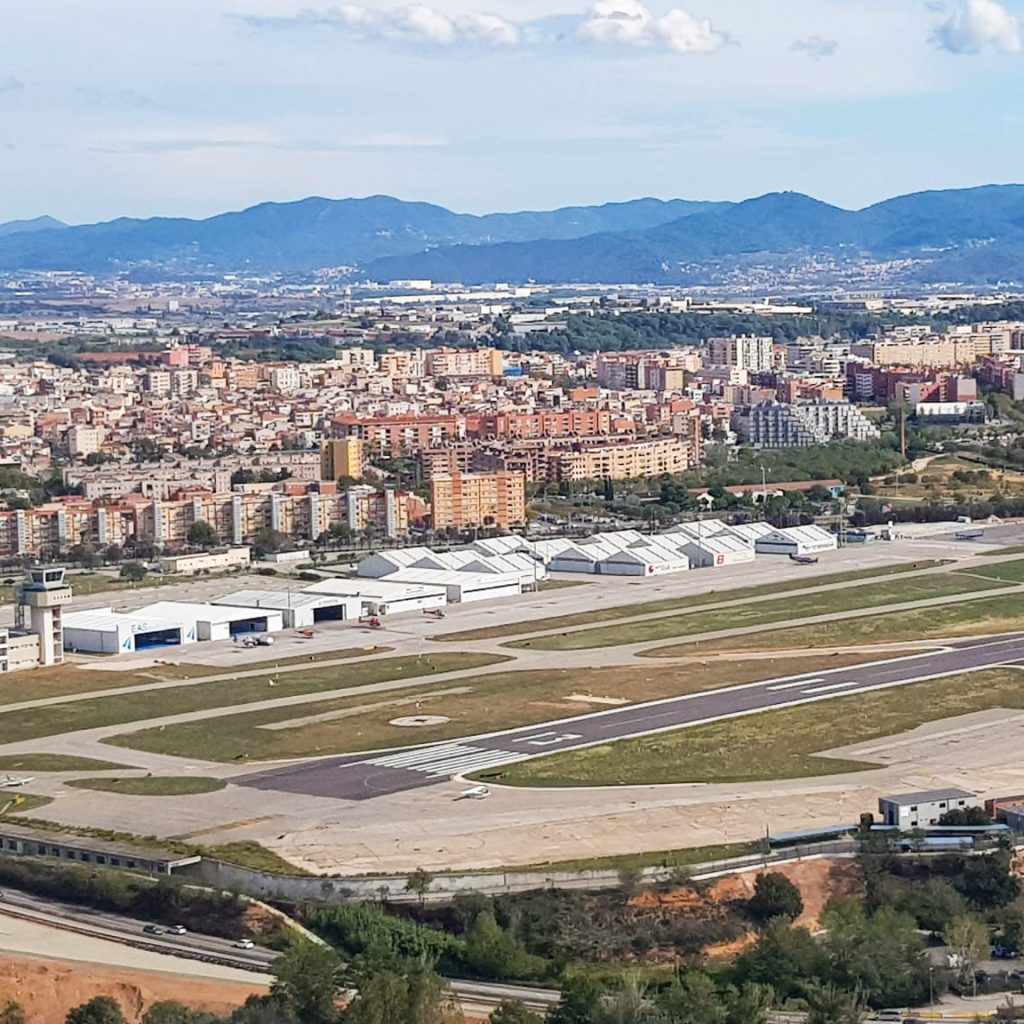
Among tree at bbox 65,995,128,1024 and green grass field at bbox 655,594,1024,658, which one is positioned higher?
tree at bbox 65,995,128,1024

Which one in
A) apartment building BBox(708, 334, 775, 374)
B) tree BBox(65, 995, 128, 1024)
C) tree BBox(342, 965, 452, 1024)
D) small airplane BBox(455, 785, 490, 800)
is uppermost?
apartment building BBox(708, 334, 775, 374)

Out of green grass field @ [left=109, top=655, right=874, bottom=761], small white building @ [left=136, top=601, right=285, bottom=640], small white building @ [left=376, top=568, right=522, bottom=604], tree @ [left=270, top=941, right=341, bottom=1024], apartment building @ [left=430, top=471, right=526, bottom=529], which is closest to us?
tree @ [left=270, top=941, right=341, bottom=1024]

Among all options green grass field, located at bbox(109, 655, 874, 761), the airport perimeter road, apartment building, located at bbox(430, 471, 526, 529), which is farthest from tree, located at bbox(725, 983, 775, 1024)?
apartment building, located at bbox(430, 471, 526, 529)

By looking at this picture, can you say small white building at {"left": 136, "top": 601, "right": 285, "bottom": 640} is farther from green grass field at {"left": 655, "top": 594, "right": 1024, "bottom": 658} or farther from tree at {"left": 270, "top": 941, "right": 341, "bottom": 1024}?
tree at {"left": 270, "top": 941, "right": 341, "bottom": 1024}

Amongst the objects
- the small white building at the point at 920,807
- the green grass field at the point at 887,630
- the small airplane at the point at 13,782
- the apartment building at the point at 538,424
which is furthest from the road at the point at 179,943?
the apartment building at the point at 538,424

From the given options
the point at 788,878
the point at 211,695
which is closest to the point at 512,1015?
the point at 788,878

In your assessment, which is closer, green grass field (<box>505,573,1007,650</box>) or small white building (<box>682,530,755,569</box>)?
green grass field (<box>505,573,1007,650</box>)

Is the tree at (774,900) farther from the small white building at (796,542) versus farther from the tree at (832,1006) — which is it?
the small white building at (796,542)

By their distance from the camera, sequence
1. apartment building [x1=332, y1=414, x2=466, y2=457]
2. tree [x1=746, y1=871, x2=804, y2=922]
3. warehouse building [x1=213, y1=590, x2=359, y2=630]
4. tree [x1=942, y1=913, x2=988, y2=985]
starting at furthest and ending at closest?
apartment building [x1=332, y1=414, x2=466, y2=457], warehouse building [x1=213, y1=590, x2=359, y2=630], tree [x1=746, y1=871, x2=804, y2=922], tree [x1=942, y1=913, x2=988, y2=985]
